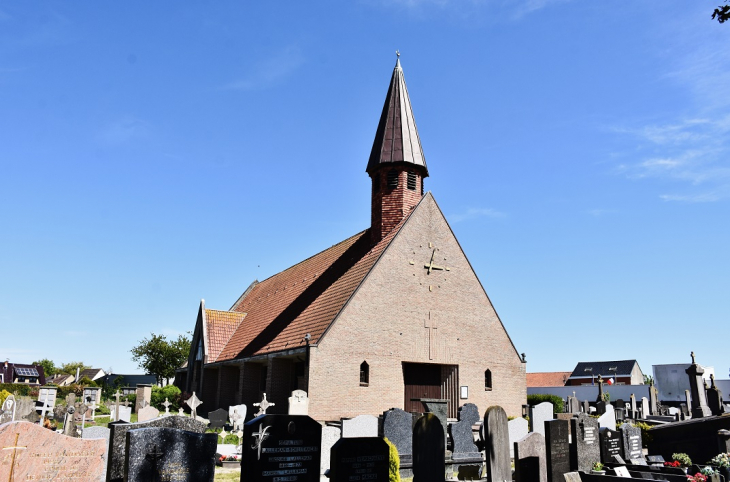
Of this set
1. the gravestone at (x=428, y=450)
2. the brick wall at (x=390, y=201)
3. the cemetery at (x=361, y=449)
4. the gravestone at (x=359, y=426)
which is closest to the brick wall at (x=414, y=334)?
the brick wall at (x=390, y=201)

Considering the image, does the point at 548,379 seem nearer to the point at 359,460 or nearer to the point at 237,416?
the point at 237,416

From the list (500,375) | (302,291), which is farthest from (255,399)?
(500,375)

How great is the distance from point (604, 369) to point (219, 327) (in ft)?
211

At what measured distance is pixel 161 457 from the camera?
761 cm

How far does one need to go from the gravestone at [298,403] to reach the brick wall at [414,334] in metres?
0.53

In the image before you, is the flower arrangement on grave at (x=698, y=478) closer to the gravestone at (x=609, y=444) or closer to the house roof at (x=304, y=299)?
the gravestone at (x=609, y=444)

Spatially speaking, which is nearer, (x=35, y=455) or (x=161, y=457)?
(x=161, y=457)

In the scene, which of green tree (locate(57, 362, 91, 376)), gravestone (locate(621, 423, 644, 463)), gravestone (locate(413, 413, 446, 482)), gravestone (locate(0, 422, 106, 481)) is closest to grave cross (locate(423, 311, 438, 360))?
gravestone (locate(621, 423, 644, 463))

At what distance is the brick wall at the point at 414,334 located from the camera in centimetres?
2050

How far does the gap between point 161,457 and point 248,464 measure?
117 centimetres

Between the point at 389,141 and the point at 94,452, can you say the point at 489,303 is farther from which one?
the point at 94,452

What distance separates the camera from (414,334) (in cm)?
2267

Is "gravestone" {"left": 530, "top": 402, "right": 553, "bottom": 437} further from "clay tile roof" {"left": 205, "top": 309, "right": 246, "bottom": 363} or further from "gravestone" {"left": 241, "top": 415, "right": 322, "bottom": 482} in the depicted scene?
"clay tile roof" {"left": 205, "top": 309, "right": 246, "bottom": 363}

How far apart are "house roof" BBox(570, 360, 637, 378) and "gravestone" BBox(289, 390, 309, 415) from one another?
68.7 meters
